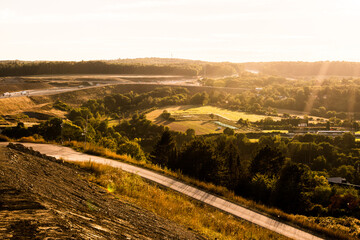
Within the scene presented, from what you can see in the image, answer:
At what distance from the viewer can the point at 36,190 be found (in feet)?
29.6

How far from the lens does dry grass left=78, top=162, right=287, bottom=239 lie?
49.5ft

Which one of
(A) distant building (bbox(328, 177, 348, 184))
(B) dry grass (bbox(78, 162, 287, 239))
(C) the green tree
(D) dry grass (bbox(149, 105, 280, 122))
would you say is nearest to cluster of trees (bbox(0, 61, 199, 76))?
(D) dry grass (bbox(149, 105, 280, 122))

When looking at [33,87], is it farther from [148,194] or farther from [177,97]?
[148,194]

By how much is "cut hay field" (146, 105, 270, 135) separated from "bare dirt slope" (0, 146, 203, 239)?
59.8 m

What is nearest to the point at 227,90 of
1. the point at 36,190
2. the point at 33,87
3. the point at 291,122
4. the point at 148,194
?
the point at 291,122

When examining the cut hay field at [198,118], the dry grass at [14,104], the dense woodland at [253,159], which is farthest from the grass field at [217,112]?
the dry grass at [14,104]

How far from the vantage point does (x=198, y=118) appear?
3408 inches

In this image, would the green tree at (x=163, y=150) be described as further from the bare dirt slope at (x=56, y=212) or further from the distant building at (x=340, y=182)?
the distant building at (x=340, y=182)

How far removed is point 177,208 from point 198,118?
69.9 metres

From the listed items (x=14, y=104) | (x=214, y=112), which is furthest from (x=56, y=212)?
(x=214, y=112)

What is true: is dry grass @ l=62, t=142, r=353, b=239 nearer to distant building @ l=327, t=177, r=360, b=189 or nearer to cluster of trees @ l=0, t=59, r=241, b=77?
distant building @ l=327, t=177, r=360, b=189

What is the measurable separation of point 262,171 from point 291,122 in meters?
63.3

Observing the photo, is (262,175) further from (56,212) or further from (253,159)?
(56,212)

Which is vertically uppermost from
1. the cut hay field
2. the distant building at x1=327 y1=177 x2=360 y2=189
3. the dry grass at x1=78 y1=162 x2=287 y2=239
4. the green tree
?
the dry grass at x1=78 y1=162 x2=287 y2=239
